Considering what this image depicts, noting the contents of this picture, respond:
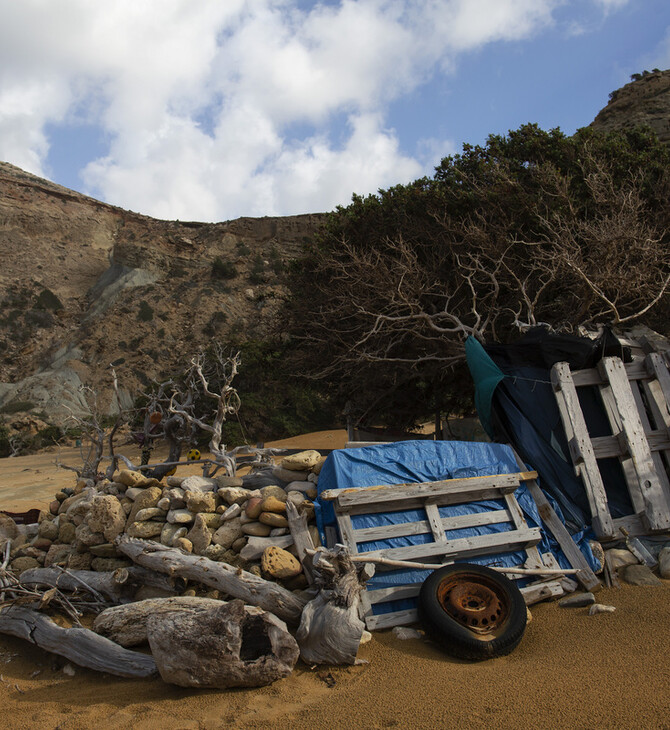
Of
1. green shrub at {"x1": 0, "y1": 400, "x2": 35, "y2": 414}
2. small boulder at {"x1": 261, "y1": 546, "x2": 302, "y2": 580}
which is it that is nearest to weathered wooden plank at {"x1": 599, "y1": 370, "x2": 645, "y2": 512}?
small boulder at {"x1": 261, "y1": 546, "x2": 302, "y2": 580}

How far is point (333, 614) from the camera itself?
426cm

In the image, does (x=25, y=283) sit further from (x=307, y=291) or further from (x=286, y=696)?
(x=286, y=696)

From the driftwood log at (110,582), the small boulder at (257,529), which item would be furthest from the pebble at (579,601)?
the driftwood log at (110,582)

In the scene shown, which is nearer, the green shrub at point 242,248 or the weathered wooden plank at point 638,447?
the weathered wooden plank at point 638,447

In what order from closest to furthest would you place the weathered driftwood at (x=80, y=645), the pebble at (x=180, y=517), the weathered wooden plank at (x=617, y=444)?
the weathered driftwood at (x=80, y=645) → the pebble at (x=180, y=517) → the weathered wooden plank at (x=617, y=444)

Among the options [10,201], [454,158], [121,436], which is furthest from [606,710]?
[10,201]

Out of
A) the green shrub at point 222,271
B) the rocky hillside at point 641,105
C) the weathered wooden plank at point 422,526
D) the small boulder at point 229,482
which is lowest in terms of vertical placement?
the weathered wooden plank at point 422,526

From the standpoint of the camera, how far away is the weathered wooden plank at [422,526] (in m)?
5.27

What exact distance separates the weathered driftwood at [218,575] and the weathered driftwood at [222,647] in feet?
1.63

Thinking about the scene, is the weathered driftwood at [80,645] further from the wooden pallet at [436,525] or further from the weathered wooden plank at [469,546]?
the weathered wooden plank at [469,546]

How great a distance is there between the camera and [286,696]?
379 cm

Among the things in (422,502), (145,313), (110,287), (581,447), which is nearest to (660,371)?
(581,447)

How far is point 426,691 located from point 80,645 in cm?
301

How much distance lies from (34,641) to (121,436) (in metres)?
22.4
